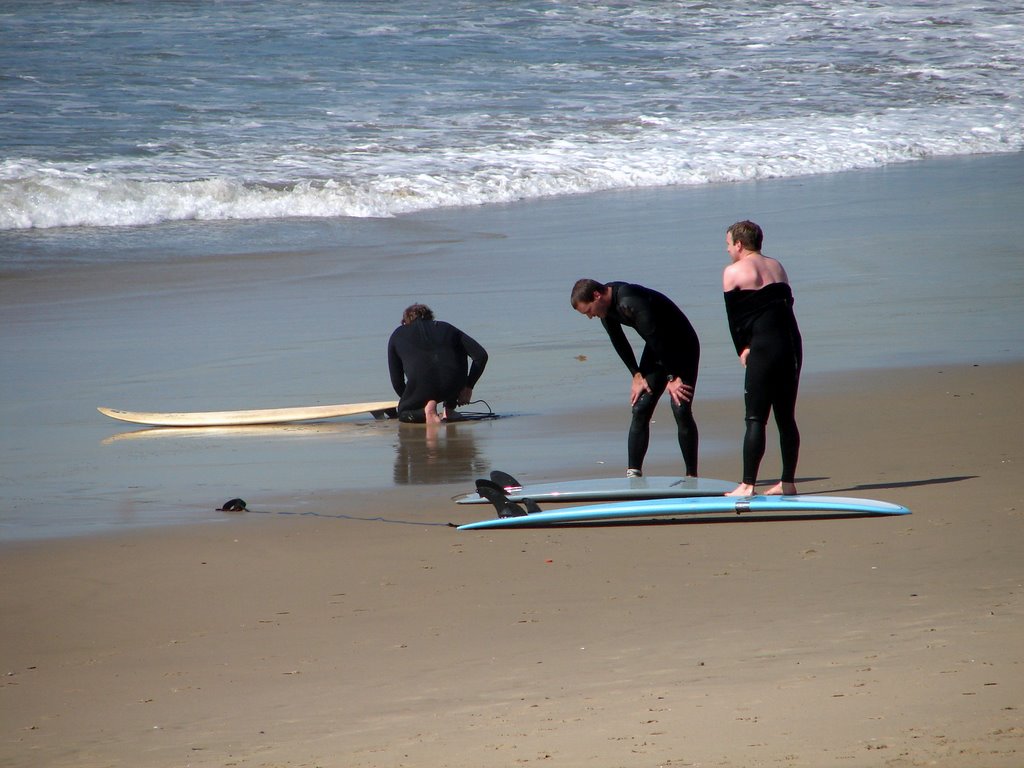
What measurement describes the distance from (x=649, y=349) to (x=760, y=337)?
0.73 m

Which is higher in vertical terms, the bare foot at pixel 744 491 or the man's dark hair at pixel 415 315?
the man's dark hair at pixel 415 315

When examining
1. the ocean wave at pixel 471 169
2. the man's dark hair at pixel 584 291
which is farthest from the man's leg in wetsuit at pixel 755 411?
the ocean wave at pixel 471 169

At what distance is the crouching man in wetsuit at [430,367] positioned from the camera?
8477 mm

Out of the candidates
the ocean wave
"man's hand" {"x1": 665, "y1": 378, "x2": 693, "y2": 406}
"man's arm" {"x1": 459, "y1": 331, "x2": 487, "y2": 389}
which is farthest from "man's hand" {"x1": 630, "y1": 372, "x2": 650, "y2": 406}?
the ocean wave

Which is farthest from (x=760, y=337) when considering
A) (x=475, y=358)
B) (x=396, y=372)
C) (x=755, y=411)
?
(x=396, y=372)

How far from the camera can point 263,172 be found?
19.6 m

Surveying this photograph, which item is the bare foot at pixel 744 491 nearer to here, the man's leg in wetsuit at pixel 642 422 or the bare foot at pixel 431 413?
the man's leg in wetsuit at pixel 642 422

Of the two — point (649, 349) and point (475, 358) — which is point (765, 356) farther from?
point (475, 358)

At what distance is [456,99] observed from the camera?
25.5 metres

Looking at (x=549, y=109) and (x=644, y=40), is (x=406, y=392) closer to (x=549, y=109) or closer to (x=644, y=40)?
(x=549, y=109)

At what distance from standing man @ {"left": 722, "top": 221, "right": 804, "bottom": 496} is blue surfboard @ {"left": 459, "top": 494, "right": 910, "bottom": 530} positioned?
9.2 inches

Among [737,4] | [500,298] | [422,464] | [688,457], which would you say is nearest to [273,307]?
[500,298]

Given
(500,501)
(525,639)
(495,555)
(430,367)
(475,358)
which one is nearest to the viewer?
(525,639)

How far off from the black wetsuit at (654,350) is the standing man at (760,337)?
1.57 ft
